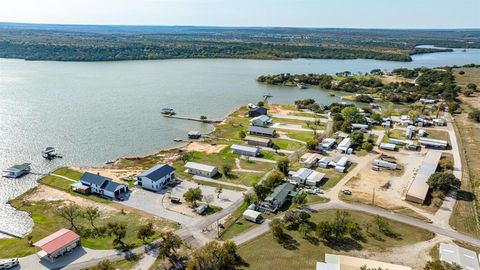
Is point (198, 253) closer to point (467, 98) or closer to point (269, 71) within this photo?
point (467, 98)

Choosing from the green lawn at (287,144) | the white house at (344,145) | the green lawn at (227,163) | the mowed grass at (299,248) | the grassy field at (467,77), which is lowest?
the mowed grass at (299,248)

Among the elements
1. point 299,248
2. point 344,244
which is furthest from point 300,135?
point 299,248

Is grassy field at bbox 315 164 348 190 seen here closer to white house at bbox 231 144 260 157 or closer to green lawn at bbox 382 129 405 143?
white house at bbox 231 144 260 157

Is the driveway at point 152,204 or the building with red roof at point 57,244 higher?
the building with red roof at point 57,244

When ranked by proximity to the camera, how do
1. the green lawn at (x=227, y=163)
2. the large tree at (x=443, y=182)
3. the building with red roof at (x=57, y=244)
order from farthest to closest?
the green lawn at (x=227, y=163) → the large tree at (x=443, y=182) → the building with red roof at (x=57, y=244)

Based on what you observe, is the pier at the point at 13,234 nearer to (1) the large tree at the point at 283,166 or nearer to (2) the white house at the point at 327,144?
(1) the large tree at the point at 283,166

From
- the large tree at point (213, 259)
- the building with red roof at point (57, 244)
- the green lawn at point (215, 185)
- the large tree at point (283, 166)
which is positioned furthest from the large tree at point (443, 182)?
the building with red roof at point (57, 244)

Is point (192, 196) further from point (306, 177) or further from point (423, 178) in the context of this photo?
point (423, 178)
